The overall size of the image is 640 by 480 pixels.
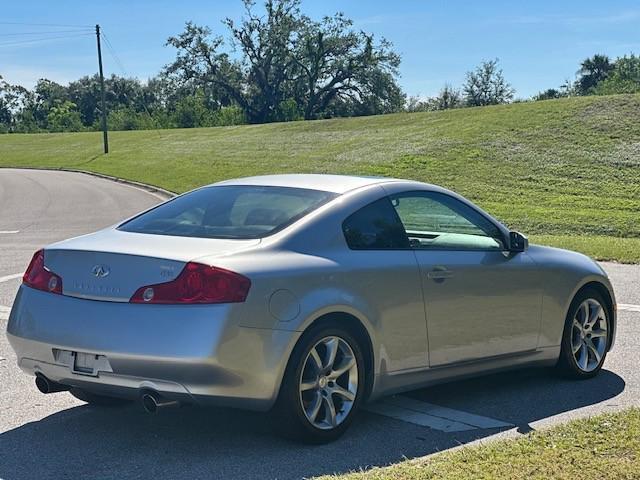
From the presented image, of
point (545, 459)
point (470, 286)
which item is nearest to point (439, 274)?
point (470, 286)

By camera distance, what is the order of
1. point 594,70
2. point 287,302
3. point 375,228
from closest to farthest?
point 287,302 → point 375,228 → point 594,70

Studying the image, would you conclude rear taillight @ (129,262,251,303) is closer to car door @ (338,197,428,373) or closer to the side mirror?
car door @ (338,197,428,373)

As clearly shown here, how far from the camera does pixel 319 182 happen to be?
19.8 feet

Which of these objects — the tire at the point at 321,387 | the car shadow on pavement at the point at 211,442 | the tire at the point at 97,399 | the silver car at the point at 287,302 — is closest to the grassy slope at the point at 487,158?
the silver car at the point at 287,302

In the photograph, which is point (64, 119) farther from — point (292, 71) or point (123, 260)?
point (123, 260)

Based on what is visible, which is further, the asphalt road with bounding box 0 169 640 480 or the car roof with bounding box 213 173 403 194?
the car roof with bounding box 213 173 403 194

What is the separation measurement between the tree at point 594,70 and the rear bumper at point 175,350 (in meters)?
90.2

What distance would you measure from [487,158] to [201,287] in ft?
102

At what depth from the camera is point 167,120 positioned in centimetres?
9112

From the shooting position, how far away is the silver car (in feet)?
15.6

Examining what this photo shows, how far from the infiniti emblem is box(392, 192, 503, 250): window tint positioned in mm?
1897

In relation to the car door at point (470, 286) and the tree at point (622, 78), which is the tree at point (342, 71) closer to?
the tree at point (622, 78)

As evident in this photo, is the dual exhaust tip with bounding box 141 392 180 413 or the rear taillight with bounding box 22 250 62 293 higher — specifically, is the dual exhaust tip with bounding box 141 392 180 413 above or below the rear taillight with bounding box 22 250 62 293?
below

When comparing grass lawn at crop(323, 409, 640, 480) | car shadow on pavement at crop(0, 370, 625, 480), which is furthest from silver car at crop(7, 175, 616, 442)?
grass lawn at crop(323, 409, 640, 480)
